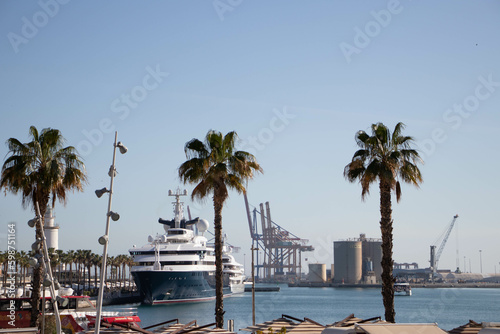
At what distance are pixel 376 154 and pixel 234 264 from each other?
99.0 meters

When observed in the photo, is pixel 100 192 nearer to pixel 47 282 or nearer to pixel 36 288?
pixel 47 282

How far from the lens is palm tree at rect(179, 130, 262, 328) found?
24.8m

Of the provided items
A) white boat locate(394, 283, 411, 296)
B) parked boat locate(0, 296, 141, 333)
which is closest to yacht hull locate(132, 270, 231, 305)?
parked boat locate(0, 296, 141, 333)

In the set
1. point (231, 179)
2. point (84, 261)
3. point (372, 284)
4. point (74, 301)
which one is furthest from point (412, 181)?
point (372, 284)

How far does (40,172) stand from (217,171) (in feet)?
22.7

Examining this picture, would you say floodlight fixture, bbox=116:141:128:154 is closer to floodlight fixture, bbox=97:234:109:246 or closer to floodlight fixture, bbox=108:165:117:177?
floodlight fixture, bbox=108:165:117:177

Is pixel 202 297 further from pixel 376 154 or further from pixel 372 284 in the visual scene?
pixel 372 284

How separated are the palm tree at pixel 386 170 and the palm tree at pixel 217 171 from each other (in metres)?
4.34

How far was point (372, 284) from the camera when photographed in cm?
19912

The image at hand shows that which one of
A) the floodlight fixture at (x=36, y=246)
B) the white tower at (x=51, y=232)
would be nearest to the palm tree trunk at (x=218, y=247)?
the floodlight fixture at (x=36, y=246)

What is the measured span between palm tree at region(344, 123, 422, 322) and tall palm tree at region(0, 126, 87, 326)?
1108cm

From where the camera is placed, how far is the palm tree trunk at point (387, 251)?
23.0 m

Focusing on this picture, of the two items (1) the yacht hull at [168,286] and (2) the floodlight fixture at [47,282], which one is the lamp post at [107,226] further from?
(1) the yacht hull at [168,286]

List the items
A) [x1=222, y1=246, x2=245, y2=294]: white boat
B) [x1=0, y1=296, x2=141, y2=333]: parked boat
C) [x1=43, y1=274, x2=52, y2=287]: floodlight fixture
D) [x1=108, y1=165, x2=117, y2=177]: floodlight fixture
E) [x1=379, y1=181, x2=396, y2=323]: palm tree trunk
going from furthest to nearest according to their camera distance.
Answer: [x1=222, y1=246, x2=245, y2=294]: white boat → [x1=0, y1=296, x2=141, y2=333]: parked boat → [x1=379, y1=181, x2=396, y2=323]: palm tree trunk → [x1=108, y1=165, x2=117, y2=177]: floodlight fixture → [x1=43, y1=274, x2=52, y2=287]: floodlight fixture
